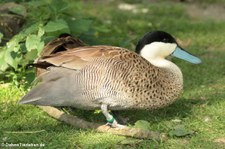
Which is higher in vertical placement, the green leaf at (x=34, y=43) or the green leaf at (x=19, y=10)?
the green leaf at (x=19, y=10)

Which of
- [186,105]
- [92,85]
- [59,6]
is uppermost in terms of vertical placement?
[59,6]

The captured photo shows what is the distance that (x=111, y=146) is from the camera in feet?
13.5

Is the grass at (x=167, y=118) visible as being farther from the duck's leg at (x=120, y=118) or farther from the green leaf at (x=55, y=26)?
the green leaf at (x=55, y=26)

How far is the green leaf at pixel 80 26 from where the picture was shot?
5.43m

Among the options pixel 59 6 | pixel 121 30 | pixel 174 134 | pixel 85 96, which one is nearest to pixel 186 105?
pixel 174 134

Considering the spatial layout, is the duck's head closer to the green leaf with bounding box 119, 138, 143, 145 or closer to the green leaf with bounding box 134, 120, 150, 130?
the green leaf with bounding box 134, 120, 150, 130

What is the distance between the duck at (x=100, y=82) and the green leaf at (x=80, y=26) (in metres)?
0.86

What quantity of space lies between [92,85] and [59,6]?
1427mm

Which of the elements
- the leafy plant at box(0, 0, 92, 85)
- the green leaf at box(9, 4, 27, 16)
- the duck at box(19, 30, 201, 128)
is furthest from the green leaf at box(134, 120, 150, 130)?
the green leaf at box(9, 4, 27, 16)

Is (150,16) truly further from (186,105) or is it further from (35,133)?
(35,133)

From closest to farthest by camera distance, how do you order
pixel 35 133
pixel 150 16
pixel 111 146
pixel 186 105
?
pixel 111 146 → pixel 35 133 → pixel 186 105 → pixel 150 16

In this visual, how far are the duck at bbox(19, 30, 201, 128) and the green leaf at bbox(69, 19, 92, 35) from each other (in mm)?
862

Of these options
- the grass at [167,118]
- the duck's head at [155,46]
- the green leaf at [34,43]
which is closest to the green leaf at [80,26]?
the grass at [167,118]

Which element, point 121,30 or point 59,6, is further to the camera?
point 121,30
